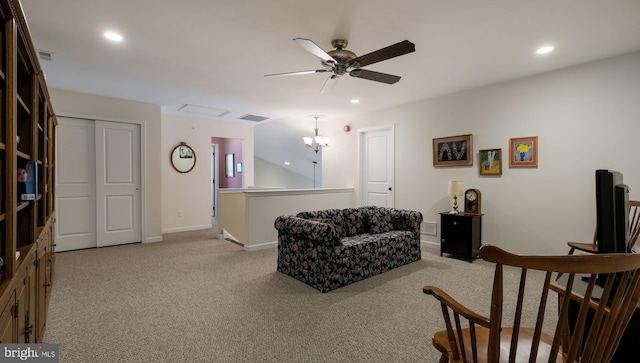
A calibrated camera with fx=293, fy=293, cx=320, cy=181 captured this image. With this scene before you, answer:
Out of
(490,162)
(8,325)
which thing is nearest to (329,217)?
(490,162)

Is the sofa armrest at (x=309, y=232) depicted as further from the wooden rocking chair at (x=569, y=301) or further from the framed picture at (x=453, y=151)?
the framed picture at (x=453, y=151)

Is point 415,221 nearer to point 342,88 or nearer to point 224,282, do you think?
point 342,88

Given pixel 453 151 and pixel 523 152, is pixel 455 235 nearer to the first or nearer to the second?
pixel 453 151

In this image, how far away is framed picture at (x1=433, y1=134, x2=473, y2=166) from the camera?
14.1ft

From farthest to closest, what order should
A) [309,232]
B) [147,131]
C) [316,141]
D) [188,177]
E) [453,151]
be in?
1. [188,177]
2. [316,141]
3. [147,131]
4. [453,151]
5. [309,232]

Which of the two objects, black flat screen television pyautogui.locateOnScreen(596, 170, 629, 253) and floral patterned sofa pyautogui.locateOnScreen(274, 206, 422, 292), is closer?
black flat screen television pyautogui.locateOnScreen(596, 170, 629, 253)

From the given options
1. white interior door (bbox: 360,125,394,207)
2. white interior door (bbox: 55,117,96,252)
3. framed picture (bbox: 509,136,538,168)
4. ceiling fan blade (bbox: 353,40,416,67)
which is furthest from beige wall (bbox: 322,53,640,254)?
white interior door (bbox: 55,117,96,252)

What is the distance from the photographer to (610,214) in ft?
4.21

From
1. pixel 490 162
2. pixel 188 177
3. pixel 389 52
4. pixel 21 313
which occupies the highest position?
pixel 389 52

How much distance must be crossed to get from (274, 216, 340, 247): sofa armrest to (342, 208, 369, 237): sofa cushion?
77 cm

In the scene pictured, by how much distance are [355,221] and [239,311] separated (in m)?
1.92

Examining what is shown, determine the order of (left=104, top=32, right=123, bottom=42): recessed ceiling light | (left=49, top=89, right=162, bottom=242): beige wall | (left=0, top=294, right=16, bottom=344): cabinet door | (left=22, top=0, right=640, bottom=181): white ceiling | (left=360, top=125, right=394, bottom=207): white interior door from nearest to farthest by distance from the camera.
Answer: (left=0, top=294, right=16, bottom=344): cabinet door, (left=22, top=0, right=640, bottom=181): white ceiling, (left=104, top=32, right=123, bottom=42): recessed ceiling light, (left=49, top=89, right=162, bottom=242): beige wall, (left=360, top=125, right=394, bottom=207): white interior door

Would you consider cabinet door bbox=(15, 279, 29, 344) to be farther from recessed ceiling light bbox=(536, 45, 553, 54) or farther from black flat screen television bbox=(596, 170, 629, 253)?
recessed ceiling light bbox=(536, 45, 553, 54)

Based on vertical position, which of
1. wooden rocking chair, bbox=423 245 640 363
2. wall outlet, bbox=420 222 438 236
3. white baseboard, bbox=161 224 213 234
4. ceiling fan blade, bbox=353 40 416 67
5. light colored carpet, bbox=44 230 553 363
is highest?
ceiling fan blade, bbox=353 40 416 67
